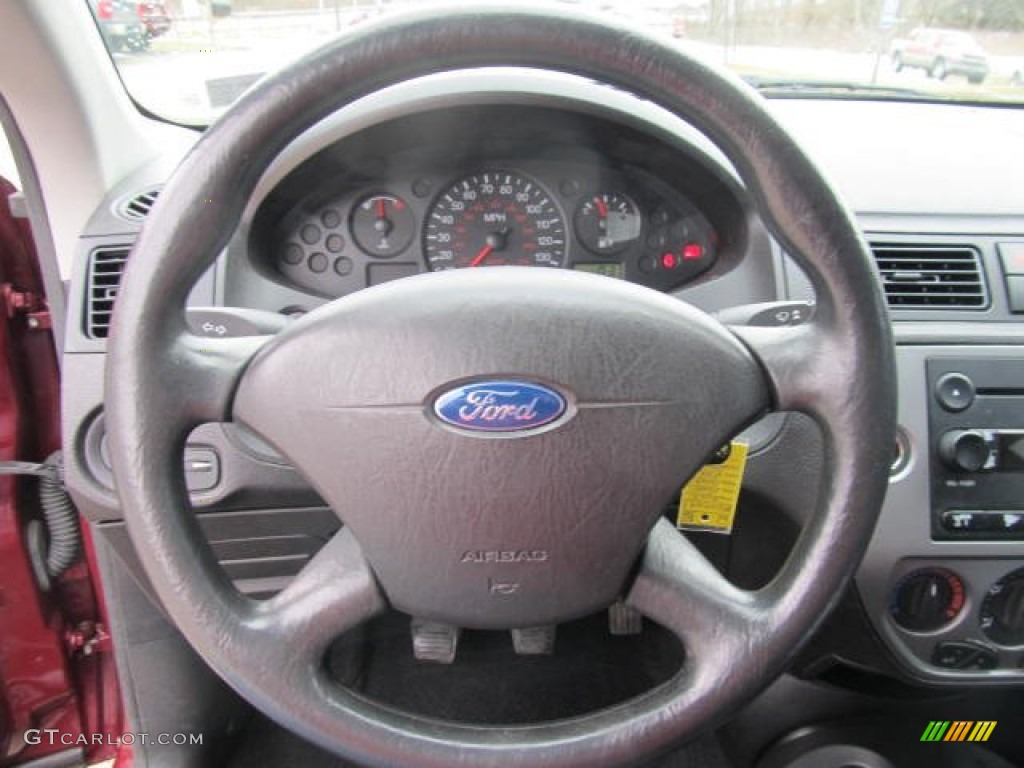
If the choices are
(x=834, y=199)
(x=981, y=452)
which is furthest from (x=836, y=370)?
(x=981, y=452)

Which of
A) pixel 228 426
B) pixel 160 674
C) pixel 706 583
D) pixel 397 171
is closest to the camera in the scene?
pixel 706 583

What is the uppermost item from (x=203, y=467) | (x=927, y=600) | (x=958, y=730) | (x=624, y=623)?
(x=203, y=467)

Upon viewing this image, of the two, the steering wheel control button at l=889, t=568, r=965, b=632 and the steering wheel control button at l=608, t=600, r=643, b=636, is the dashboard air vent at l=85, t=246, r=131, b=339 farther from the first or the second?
the steering wheel control button at l=889, t=568, r=965, b=632

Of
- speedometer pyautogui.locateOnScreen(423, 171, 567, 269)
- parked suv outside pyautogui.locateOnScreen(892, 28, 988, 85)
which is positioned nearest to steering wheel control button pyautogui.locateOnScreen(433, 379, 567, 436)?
speedometer pyautogui.locateOnScreen(423, 171, 567, 269)

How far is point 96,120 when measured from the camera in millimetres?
1399

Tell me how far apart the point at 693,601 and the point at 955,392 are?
0.67 metres

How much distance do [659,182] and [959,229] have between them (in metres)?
0.47

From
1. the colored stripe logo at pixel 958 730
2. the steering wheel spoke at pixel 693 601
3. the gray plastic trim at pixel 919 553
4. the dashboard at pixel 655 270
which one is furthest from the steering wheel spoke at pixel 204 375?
the colored stripe logo at pixel 958 730

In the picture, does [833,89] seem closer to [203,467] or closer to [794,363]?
[794,363]

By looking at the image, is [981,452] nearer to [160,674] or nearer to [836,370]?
[836,370]

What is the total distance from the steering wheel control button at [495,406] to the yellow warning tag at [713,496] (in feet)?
1.21

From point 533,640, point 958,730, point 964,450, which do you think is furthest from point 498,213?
point 958,730

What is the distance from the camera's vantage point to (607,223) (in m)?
1.45

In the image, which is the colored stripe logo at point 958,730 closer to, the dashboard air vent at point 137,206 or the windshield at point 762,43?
the windshield at point 762,43
